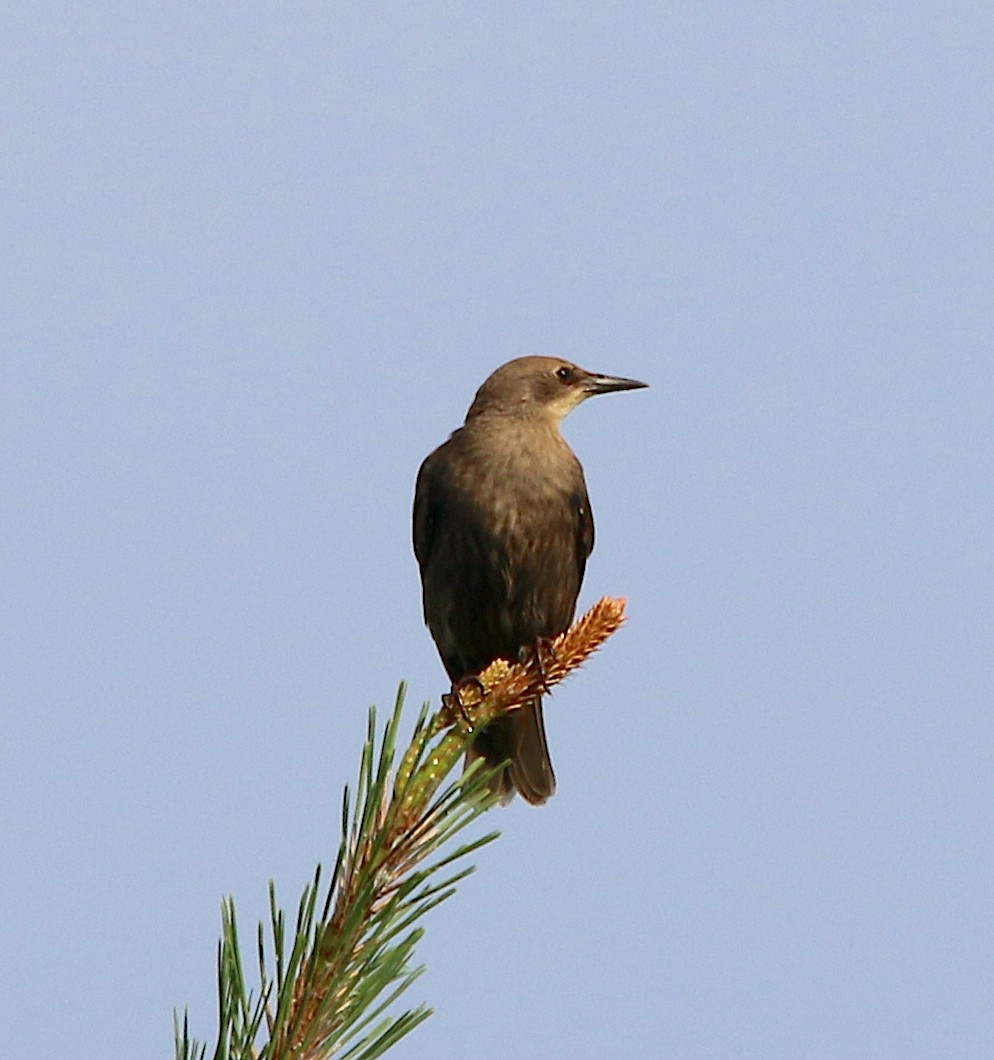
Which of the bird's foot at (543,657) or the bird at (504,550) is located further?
the bird at (504,550)

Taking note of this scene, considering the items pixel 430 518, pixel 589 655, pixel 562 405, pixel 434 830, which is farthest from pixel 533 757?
pixel 434 830

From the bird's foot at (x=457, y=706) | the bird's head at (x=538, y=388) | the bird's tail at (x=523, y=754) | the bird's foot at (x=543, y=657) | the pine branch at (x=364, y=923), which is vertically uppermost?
the bird's head at (x=538, y=388)

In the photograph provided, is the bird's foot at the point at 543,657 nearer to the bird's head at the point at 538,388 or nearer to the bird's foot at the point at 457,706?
the bird's foot at the point at 457,706

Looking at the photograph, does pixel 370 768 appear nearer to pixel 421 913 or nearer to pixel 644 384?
pixel 421 913

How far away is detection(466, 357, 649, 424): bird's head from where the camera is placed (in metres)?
6.92

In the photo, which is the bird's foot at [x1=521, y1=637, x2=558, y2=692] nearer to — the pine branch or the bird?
the pine branch

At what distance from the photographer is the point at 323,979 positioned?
247 cm

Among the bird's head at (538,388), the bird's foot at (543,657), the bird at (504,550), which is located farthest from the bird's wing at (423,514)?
the bird's foot at (543,657)

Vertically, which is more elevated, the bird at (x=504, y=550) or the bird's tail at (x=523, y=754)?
the bird at (x=504, y=550)

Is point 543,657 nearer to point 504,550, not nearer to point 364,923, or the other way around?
point 364,923

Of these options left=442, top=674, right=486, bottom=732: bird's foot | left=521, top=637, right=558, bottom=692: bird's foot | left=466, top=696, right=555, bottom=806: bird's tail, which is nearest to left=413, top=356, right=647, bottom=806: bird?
left=466, top=696, right=555, bottom=806: bird's tail

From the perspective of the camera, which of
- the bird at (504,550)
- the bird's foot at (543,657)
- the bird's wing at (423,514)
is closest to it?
the bird's foot at (543,657)

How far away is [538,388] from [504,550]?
3.67 feet

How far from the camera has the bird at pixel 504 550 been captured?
245 inches
